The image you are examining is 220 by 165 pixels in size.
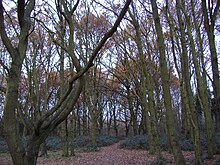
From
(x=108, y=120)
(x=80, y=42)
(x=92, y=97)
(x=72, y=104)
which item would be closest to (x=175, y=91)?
(x=108, y=120)

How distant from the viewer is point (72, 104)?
2.30 meters

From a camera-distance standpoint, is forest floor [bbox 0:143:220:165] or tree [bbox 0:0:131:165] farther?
forest floor [bbox 0:143:220:165]

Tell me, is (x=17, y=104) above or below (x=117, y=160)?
above

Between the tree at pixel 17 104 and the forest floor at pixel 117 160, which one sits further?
the forest floor at pixel 117 160

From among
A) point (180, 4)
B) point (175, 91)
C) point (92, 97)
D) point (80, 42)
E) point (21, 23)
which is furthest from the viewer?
point (175, 91)

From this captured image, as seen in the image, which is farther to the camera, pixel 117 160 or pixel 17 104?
pixel 117 160

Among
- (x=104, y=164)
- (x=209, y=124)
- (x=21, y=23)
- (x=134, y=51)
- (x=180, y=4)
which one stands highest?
(x=134, y=51)

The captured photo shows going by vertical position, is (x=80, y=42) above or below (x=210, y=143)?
above

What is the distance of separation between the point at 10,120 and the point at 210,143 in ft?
33.2

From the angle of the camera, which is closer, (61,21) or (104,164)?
(104,164)

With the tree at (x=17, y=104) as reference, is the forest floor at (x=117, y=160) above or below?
below

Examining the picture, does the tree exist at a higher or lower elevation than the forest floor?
higher

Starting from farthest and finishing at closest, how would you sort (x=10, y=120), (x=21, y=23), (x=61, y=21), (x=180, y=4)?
(x=61, y=21) < (x=180, y=4) < (x=21, y=23) < (x=10, y=120)

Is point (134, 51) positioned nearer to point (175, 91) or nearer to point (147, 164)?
point (147, 164)
